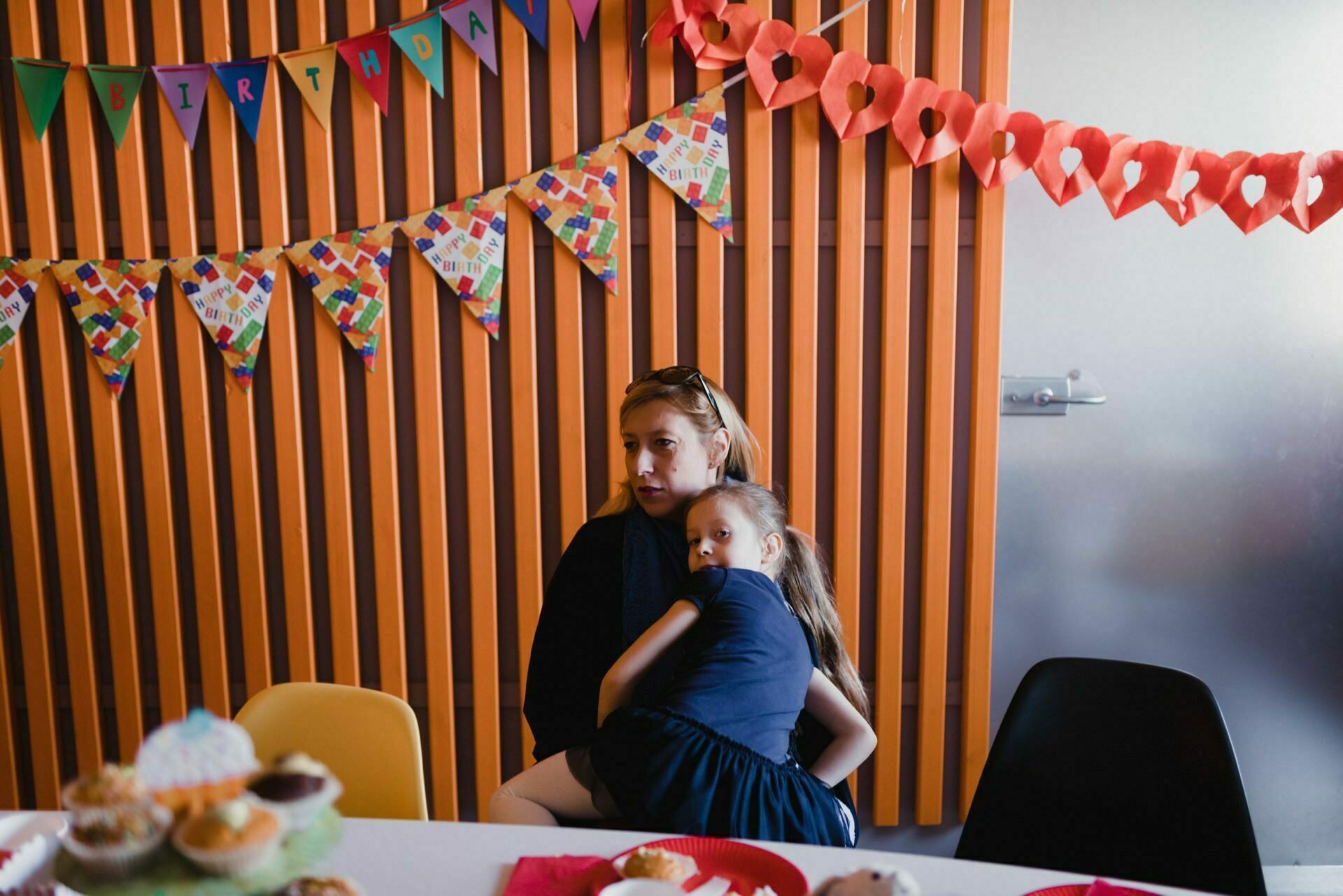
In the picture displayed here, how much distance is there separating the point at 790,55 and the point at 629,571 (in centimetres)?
138

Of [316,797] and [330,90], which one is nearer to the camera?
[316,797]

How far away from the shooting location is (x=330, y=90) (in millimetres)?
2176

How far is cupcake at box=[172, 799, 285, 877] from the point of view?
0.60 m

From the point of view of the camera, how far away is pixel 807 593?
174cm

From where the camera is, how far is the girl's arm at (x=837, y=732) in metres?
1.55

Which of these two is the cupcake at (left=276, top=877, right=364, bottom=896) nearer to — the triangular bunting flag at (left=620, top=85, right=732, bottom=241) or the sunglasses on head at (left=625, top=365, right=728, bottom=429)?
the sunglasses on head at (left=625, top=365, right=728, bottom=429)

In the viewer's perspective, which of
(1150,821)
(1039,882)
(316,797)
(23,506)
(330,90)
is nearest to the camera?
(316,797)

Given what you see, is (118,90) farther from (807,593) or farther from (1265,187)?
(1265,187)

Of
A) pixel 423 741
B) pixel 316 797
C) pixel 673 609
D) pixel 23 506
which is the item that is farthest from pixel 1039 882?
pixel 23 506

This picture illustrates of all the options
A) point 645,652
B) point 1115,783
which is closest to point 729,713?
point 645,652

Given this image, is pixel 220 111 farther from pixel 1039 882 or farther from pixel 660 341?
pixel 1039 882

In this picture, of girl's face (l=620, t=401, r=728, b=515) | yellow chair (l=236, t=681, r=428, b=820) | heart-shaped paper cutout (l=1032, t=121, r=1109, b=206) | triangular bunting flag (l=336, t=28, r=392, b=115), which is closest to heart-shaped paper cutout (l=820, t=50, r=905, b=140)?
heart-shaped paper cutout (l=1032, t=121, r=1109, b=206)

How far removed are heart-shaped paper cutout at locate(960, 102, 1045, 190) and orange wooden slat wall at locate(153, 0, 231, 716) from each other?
6.51ft

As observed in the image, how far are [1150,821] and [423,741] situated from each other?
71.6 inches
